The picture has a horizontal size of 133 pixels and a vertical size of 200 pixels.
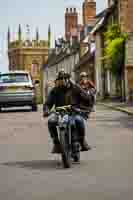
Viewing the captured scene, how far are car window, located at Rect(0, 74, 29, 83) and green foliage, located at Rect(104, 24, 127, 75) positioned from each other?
2338cm

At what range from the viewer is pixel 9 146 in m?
15.8

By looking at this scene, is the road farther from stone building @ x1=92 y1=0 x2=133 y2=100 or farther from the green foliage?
the green foliage

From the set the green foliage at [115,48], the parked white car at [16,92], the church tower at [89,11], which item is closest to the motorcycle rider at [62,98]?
the parked white car at [16,92]

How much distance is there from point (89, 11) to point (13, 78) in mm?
58507

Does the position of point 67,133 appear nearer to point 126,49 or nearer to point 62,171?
point 62,171

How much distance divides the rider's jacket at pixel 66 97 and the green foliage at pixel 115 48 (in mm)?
42542

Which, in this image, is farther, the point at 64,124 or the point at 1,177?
the point at 64,124

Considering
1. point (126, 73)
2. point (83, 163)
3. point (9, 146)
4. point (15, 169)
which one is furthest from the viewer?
point (126, 73)

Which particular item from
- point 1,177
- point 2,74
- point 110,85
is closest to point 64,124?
point 1,177

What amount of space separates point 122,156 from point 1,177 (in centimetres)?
351

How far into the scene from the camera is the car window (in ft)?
103

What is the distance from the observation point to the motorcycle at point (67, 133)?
11.5 m

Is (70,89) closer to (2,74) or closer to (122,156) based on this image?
(122,156)

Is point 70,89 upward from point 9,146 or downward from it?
upward
